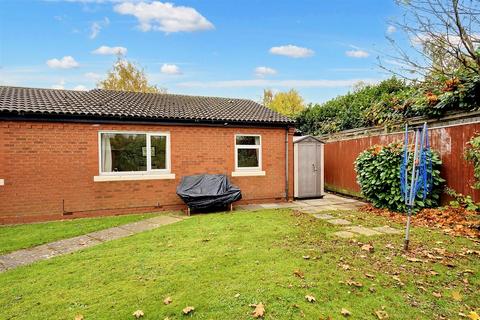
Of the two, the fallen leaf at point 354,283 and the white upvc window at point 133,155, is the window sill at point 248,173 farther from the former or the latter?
the fallen leaf at point 354,283

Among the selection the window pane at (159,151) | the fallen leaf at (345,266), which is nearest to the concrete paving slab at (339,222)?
the fallen leaf at (345,266)

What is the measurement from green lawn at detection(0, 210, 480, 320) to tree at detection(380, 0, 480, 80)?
3.13 m

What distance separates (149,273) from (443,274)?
3.97m

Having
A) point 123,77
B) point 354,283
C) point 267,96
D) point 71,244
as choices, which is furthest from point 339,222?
point 267,96

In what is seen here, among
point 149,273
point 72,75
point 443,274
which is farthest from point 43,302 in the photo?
point 72,75

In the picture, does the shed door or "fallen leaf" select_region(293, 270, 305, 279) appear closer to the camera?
"fallen leaf" select_region(293, 270, 305, 279)

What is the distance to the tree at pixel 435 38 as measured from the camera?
475 cm

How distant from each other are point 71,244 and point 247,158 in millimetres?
6198

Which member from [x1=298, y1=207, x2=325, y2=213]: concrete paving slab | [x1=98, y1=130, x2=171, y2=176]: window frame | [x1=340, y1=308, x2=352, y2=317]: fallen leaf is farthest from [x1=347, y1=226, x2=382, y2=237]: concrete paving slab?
[x1=98, y1=130, x2=171, y2=176]: window frame

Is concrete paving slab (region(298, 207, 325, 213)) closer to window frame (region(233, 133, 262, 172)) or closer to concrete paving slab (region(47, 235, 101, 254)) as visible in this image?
window frame (region(233, 133, 262, 172))

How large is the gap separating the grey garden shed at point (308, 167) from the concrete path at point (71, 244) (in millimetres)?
5104

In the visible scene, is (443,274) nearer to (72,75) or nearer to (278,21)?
(278,21)

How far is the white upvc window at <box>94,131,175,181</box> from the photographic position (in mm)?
8906

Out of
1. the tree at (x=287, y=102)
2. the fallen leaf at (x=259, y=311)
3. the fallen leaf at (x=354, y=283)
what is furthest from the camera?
the tree at (x=287, y=102)
